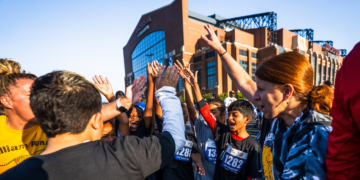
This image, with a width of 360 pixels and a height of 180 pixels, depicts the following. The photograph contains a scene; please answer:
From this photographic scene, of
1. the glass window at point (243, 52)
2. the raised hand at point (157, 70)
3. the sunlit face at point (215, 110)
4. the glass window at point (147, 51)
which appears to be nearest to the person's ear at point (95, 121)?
the raised hand at point (157, 70)

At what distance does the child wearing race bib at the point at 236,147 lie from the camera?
7.40ft

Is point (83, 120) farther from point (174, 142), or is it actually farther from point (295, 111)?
point (295, 111)

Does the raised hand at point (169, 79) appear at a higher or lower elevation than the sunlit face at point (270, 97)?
higher

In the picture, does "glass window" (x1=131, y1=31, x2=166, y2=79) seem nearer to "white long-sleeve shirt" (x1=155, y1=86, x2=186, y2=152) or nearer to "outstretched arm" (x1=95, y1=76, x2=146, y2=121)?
"outstretched arm" (x1=95, y1=76, x2=146, y2=121)

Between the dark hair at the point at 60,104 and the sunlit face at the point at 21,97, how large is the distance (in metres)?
0.67

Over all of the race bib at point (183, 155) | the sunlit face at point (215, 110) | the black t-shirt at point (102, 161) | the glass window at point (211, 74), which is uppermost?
the black t-shirt at point (102, 161)

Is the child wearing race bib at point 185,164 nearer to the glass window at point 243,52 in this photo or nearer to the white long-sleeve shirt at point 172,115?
the white long-sleeve shirt at point 172,115

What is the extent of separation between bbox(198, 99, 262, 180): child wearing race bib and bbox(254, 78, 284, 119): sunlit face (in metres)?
1.15

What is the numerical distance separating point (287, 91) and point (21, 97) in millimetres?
2139

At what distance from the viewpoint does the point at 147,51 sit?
158 ft

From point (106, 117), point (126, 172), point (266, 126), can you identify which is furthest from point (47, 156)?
point (266, 126)

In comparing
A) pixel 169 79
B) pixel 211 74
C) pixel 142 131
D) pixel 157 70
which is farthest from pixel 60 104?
pixel 211 74

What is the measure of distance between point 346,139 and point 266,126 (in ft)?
4.13

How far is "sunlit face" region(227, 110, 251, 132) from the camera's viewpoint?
2.53 metres
